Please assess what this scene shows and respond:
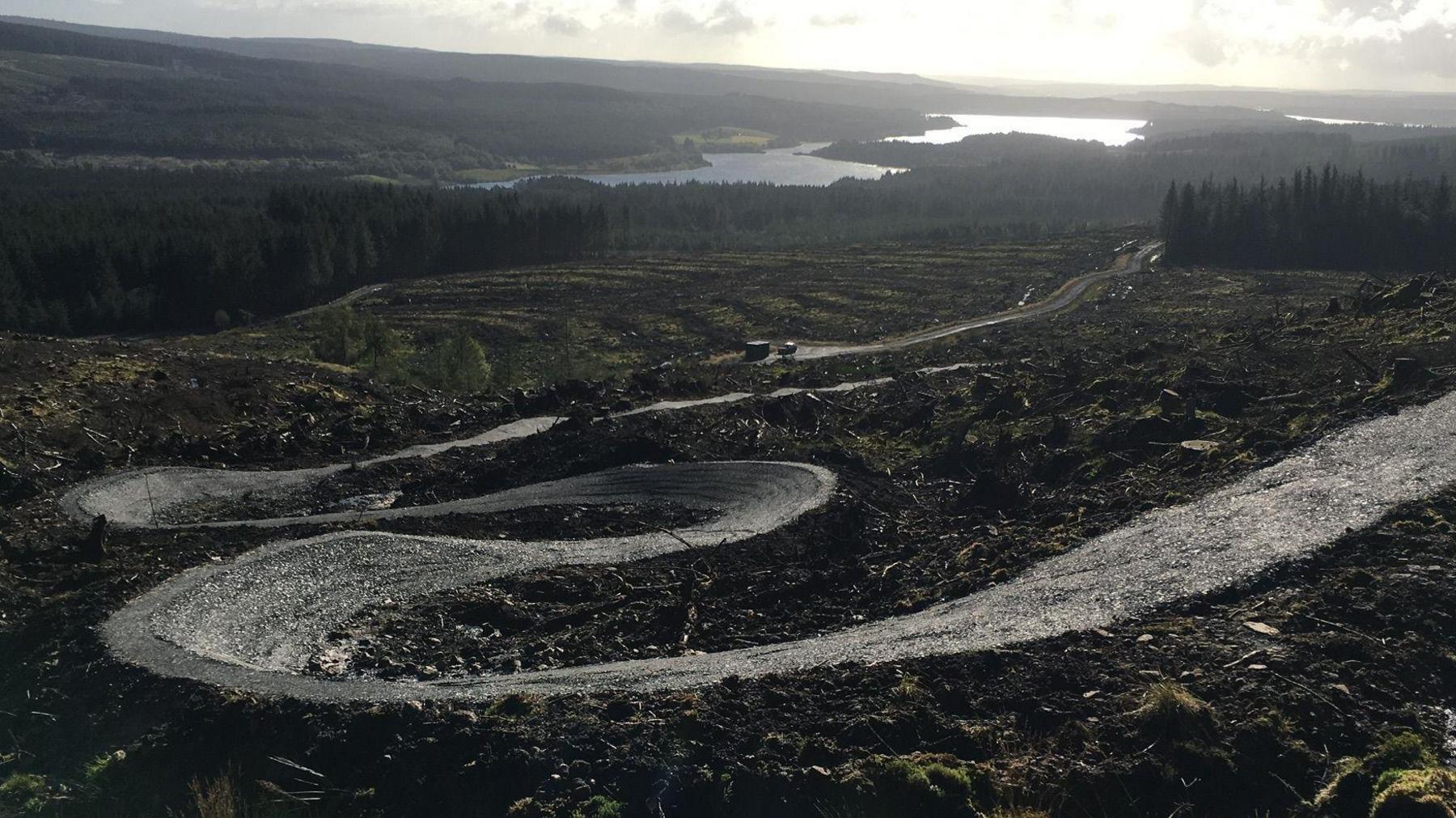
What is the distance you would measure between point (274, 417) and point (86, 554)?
58.4 feet

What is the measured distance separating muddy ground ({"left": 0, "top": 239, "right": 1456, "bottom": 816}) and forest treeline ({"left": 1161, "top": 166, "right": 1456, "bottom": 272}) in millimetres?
86012

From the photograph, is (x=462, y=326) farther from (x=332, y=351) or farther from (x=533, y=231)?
(x=533, y=231)

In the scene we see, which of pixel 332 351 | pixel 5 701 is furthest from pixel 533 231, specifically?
pixel 5 701

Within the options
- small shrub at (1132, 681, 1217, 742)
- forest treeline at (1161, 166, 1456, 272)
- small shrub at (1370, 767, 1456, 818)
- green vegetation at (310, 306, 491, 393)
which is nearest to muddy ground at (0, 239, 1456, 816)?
small shrub at (1132, 681, 1217, 742)

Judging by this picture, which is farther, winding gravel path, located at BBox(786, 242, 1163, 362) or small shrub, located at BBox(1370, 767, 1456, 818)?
winding gravel path, located at BBox(786, 242, 1163, 362)

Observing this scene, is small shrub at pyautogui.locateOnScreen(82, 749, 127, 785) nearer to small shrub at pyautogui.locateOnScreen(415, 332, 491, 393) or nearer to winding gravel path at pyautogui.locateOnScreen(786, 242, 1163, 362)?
small shrub at pyautogui.locateOnScreen(415, 332, 491, 393)

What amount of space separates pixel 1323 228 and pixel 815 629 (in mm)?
124599

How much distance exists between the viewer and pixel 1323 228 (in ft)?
412

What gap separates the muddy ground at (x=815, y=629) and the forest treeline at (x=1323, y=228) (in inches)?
3386

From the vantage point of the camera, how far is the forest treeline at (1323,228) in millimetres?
118938

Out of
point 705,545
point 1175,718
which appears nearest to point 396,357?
point 705,545

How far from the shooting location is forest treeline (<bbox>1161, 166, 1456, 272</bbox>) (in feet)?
390

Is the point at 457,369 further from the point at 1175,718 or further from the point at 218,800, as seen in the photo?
the point at 1175,718

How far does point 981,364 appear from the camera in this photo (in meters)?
63.9
